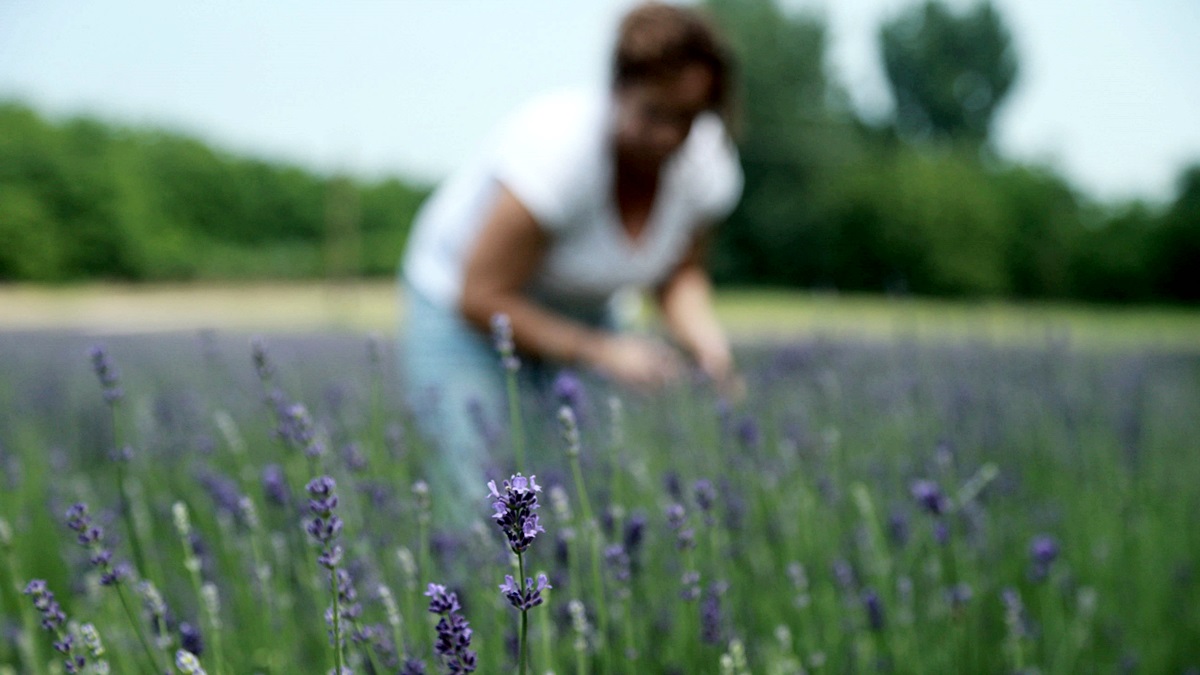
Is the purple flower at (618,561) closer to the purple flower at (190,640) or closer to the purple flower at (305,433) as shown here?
the purple flower at (305,433)

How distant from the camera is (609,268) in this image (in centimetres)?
302

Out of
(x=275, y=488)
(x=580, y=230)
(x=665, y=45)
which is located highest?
(x=665, y=45)

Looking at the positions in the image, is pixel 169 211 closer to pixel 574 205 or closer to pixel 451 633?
pixel 574 205

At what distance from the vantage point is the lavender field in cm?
107

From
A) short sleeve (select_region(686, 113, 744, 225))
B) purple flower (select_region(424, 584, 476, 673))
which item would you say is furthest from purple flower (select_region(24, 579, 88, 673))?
short sleeve (select_region(686, 113, 744, 225))

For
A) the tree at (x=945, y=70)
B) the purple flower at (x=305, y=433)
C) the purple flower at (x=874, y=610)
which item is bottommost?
the purple flower at (x=874, y=610)

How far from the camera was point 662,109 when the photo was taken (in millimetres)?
2623

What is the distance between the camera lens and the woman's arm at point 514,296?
8.43 feet

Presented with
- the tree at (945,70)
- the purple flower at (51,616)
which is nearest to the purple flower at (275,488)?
the purple flower at (51,616)

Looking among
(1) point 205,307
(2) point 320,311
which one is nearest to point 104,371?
(2) point 320,311

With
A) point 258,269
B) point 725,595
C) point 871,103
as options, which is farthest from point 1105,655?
point 871,103

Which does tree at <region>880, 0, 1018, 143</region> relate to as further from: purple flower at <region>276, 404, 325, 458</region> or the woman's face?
purple flower at <region>276, 404, 325, 458</region>

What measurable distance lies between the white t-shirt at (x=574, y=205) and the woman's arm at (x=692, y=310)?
106 mm

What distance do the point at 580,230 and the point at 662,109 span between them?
0.48m
